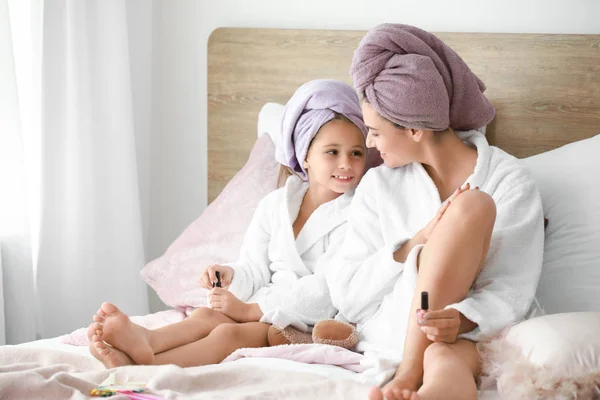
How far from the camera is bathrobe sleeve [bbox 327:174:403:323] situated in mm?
1864

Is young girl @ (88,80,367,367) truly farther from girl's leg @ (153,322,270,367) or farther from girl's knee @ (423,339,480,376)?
girl's knee @ (423,339,480,376)

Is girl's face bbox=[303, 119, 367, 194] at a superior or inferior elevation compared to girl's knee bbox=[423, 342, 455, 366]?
superior

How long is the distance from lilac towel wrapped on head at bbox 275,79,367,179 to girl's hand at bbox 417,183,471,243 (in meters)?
0.45

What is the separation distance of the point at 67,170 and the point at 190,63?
61 centimetres

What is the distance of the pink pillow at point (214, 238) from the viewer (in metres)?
2.32

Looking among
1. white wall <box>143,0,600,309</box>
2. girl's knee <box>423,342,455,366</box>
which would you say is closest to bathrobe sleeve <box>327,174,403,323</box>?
girl's knee <box>423,342,455,366</box>

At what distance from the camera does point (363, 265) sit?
6.27 feet

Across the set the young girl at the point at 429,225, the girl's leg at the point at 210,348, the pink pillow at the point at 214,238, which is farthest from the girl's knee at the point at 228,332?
the pink pillow at the point at 214,238

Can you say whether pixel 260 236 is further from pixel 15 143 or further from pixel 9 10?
pixel 9 10

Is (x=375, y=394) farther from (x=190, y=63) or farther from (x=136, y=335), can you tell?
(x=190, y=63)

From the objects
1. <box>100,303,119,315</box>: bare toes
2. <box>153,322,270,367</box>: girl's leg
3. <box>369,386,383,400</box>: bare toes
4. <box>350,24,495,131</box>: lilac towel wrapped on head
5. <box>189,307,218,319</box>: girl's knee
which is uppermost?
<box>350,24,495,131</box>: lilac towel wrapped on head

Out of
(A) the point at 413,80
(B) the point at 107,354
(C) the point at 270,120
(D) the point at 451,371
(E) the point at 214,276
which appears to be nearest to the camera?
(D) the point at 451,371

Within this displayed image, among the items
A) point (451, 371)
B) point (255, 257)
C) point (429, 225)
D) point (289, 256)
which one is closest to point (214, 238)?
point (255, 257)

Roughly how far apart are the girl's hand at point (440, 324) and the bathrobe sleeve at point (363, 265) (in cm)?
26
